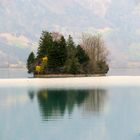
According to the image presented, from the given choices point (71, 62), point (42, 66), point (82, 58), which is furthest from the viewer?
point (82, 58)

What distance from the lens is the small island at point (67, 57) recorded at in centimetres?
7588

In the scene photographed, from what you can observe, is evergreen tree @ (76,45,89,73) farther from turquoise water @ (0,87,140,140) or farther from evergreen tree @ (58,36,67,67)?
turquoise water @ (0,87,140,140)

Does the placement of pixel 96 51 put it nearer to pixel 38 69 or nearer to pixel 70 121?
pixel 38 69

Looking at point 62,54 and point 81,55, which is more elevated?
point 62,54

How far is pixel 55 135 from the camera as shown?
1523 centimetres

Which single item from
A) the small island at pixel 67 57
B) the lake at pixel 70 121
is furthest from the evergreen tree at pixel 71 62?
the lake at pixel 70 121

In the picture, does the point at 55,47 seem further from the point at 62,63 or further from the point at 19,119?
the point at 19,119

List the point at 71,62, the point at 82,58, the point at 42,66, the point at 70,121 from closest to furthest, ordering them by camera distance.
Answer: the point at 70,121 < the point at 71,62 < the point at 42,66 < the point at 82,58

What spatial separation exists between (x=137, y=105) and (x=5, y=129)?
10.4m

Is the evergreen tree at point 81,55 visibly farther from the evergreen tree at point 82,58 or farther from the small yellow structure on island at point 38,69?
the small yellow structure on island at point 38,69

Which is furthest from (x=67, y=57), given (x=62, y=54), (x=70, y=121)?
(x=70, y=121)

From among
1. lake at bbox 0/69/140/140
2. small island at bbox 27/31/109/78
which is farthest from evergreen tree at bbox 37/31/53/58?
lake at bbox 0/69/140/140

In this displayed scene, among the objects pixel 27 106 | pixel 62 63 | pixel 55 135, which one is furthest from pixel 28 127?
pixel 62 63

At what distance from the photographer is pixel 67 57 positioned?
75438 millimetres
